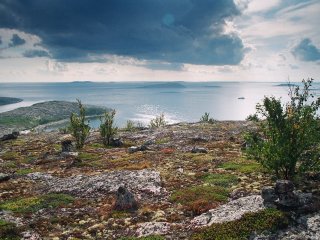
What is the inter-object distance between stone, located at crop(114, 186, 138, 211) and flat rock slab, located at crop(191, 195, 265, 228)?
5706 mm

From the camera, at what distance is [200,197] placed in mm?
27359

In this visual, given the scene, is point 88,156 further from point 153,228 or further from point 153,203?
point 153,228

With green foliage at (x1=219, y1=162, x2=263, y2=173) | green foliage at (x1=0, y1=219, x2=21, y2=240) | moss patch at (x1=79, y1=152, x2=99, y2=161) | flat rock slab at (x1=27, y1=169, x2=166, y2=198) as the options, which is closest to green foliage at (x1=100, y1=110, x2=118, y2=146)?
moss patch at (x1=79, y1=152, x2=99, y2=161)

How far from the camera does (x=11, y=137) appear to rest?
330 feet

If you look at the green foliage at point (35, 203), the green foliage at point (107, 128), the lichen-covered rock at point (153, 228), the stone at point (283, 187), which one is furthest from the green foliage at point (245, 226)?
the green foliage at point (107, 128)

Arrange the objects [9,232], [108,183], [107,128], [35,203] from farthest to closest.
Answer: [107,128] → [108,183] → [35,203] → [9,232]

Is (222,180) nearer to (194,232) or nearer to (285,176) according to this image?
(285,176)

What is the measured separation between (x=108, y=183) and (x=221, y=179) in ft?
35.7

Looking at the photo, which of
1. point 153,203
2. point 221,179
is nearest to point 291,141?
point 221,179

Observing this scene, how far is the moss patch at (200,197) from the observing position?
25.2m

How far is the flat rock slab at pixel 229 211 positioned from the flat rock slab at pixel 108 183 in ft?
24.6

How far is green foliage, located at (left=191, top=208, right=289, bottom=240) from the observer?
1933cm

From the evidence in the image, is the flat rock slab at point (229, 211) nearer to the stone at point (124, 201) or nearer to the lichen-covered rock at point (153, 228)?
the lichen-covered rock at point (153, 228)

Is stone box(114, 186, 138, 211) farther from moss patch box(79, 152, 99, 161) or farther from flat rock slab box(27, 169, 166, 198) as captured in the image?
moss patch box(79, 152, 99, 161)
